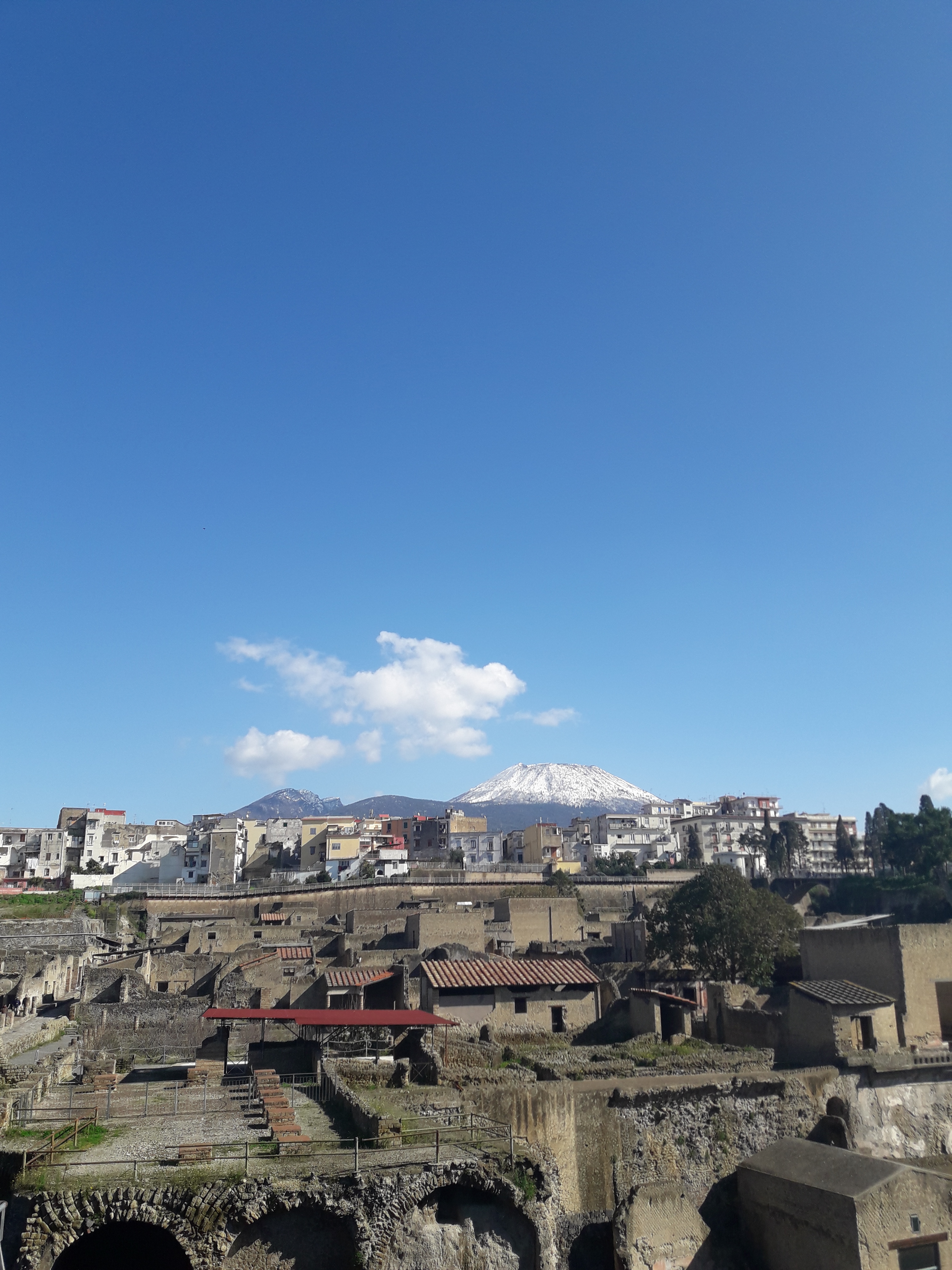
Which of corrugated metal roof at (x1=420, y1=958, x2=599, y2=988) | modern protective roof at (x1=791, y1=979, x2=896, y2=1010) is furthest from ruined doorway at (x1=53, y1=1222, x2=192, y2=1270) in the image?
modern protective roof at (x1=791, y1=979, x2=896, y2=1010)

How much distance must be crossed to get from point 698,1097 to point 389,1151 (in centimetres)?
865

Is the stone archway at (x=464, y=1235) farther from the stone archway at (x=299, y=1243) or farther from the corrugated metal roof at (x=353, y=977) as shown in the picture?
the corrugated metal roof at (x=353, y=977)

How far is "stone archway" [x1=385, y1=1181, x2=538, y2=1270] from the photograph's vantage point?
13.2 m

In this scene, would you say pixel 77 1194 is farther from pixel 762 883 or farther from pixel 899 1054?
pixel 762 883

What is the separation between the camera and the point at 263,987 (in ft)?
114

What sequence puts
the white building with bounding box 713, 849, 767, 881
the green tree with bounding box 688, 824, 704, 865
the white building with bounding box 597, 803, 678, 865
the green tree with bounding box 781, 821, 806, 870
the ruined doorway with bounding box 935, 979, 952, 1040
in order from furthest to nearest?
the white building with bounding box 597, 803, 678, 865 < the white building with bounding box 713, 849, 767, 881 < the green tree with bounding box 781, 821, 806, 870 < the green tree with bounding box 688, 824, 704, 865 < the ruined doorway with bounding box 935, 979, 952, 1040

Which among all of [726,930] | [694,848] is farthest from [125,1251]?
[694,848]

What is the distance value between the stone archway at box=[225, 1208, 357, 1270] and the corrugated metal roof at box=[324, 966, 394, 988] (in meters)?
17.4

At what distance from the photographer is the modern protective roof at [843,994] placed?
2573cm

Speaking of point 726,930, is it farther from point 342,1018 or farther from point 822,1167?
point 822,1167

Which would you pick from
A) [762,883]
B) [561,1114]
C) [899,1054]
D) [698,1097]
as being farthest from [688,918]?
[762,883]

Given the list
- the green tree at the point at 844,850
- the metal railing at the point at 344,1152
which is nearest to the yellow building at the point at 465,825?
the green tree at the point at 844,850

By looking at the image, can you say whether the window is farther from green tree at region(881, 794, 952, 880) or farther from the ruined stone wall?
green tree at region(881, 794, 952, 880)

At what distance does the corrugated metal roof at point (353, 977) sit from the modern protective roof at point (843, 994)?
12963 millimetres
